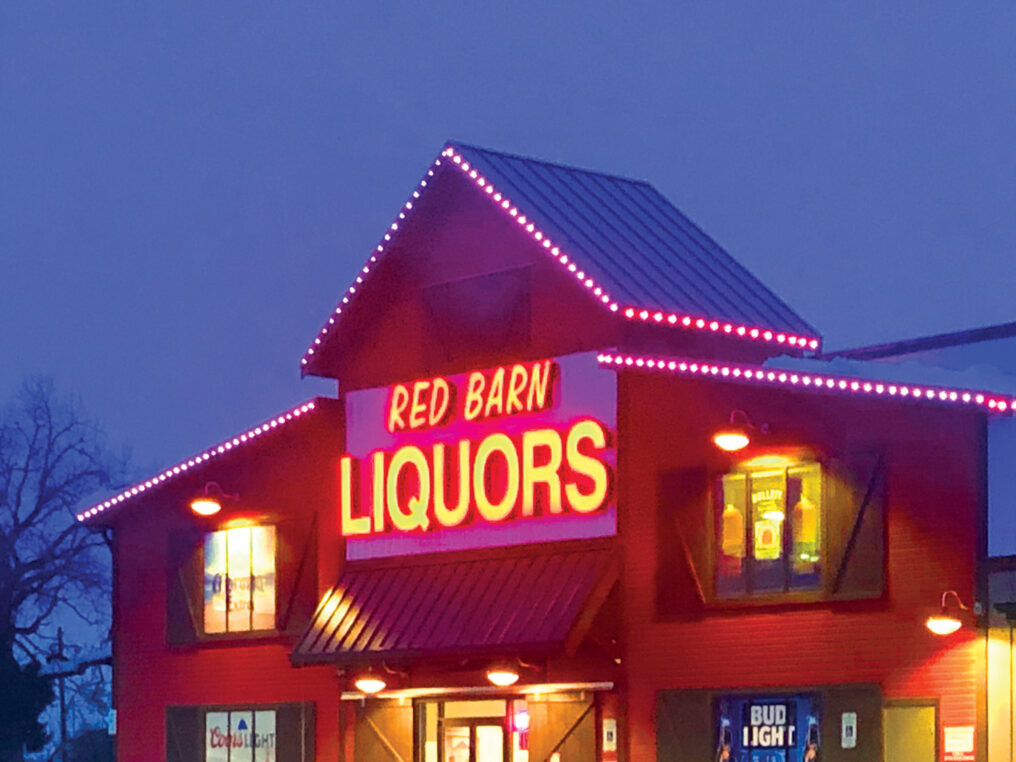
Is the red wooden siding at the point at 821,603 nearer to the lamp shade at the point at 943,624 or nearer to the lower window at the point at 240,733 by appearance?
the lamp shade at the point at 943,624

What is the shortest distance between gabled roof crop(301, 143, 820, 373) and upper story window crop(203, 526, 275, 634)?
9.93 ft

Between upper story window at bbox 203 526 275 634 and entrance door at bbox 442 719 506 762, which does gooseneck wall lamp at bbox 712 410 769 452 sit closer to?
entrance door at bbox 442 719 506 762

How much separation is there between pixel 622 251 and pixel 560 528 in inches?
146

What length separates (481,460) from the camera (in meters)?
27.6

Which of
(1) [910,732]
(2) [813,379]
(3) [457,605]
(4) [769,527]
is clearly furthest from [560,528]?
(1) [910,732]

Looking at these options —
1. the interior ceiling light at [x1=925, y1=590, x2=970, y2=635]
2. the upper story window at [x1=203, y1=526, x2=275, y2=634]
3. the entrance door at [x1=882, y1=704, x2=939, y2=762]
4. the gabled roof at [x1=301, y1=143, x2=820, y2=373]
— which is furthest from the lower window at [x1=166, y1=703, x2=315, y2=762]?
the interior ceiling light at [x1=925, y1=590, x2=970, y2=635]

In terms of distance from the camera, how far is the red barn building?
75.2 ft

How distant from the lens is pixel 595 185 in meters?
30.4

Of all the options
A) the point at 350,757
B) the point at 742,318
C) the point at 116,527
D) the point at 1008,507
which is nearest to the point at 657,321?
the point at 742,318

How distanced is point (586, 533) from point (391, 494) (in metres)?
3.53

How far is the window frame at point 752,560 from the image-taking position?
23.5m

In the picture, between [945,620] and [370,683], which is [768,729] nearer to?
[945,620]

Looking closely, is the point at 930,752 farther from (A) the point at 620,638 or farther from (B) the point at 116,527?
(B) the point at 116,527

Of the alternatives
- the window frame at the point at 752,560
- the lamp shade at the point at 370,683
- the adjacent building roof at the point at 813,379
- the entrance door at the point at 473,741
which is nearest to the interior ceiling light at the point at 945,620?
the window frame at the point at 752,560
